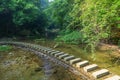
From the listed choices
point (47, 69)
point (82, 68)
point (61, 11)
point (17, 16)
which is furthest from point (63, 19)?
point (82, 68)

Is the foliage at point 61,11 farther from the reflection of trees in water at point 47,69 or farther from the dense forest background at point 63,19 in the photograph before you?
the reflection of trees in water at point 47,69

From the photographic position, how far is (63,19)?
2389cm

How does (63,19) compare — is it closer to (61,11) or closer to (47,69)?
(61,11)

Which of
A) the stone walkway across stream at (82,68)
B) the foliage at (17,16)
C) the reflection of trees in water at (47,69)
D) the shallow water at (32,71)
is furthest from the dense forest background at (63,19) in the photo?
the reflection of trees in water at (47,69)

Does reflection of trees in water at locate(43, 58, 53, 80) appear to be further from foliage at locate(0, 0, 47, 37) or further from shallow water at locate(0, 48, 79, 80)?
foliage at locate(0, 0, 47, 37)

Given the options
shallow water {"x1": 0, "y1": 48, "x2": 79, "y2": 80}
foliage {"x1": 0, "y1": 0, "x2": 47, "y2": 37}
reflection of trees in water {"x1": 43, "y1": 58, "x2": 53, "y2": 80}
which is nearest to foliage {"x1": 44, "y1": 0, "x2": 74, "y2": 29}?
foliage {"x1": 0, "y1": 0, "x2": 47, "y2": 37}

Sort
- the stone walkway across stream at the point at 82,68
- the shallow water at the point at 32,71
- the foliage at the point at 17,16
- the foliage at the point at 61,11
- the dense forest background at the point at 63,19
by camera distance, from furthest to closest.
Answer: the foliage at the point at 17,16 < the foliage at the point at 61,11 < the shallow water at the point at 32,71 < the dense forest background at the point at 63,19 < the stone walkway across stream at the point at 82,68

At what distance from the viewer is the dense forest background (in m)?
7.29

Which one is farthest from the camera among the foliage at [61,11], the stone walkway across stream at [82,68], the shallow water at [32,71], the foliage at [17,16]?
the foliage at [17,16]

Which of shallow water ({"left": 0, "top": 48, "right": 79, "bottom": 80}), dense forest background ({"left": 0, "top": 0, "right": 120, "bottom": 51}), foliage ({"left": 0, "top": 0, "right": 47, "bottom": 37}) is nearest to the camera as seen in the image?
dense forest background ({"left": 0, "top": 0, "right": 120, "bottom": 51})

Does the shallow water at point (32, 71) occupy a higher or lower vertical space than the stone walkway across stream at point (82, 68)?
lower

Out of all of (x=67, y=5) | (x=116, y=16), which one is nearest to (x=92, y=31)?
(x=116, y=16)

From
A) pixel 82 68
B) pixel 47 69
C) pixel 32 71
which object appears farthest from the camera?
→ pixel 47 69

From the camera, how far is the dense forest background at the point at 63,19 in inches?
287
